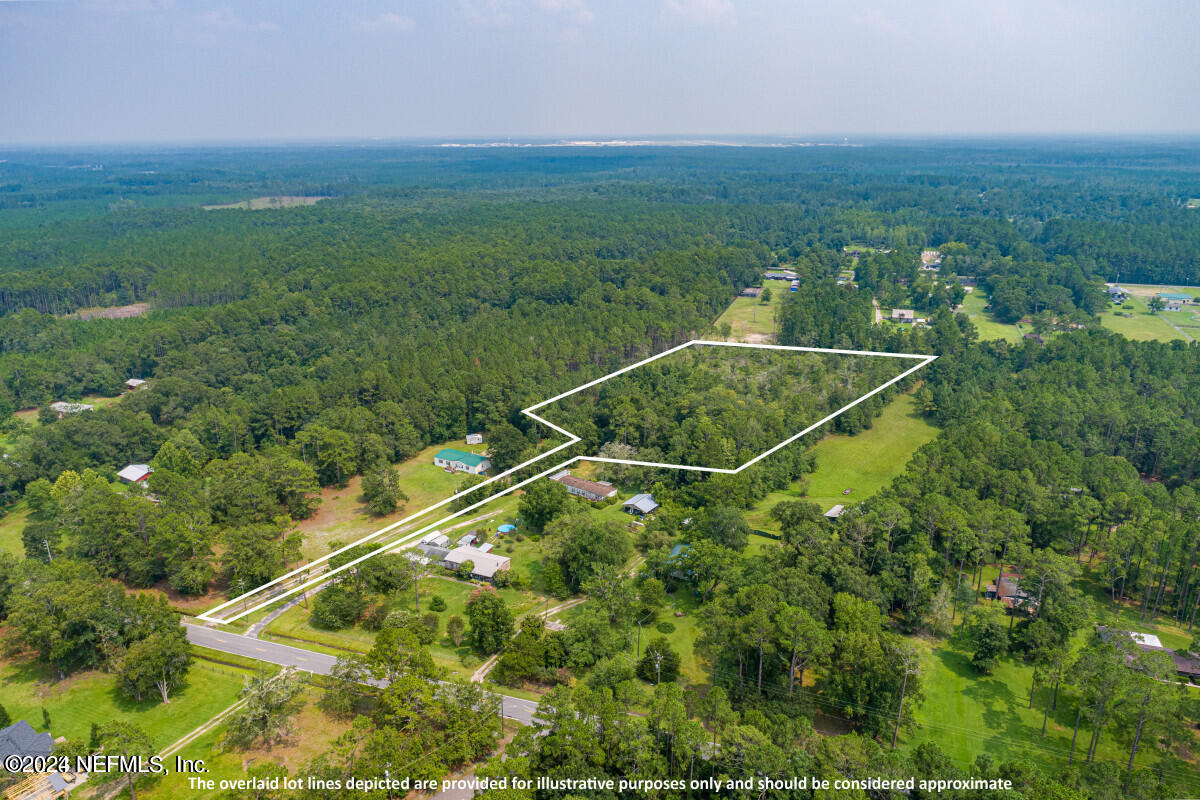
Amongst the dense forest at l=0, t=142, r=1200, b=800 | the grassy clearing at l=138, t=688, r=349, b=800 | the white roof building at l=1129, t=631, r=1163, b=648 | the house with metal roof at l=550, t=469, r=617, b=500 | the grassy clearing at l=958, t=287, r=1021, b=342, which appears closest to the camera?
the grassy clearing at l=138, t=688, r=349, b=800

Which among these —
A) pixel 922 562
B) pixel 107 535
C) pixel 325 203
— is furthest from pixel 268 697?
pixel 325 203

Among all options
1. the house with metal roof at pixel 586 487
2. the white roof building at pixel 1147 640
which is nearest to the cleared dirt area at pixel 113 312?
the house with metal roof at pixel 586 487

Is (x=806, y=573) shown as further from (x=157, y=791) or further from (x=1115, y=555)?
(x=157, y=791)

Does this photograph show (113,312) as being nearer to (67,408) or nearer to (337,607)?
(67,408)

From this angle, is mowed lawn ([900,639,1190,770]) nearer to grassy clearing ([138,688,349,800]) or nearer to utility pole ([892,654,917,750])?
utility pole ([892,654,917,750])

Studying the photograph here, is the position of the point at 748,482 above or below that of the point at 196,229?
below

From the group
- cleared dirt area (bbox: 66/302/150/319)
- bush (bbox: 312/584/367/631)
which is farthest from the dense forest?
cleared dirt area (bbox: 66/302/150/319)
